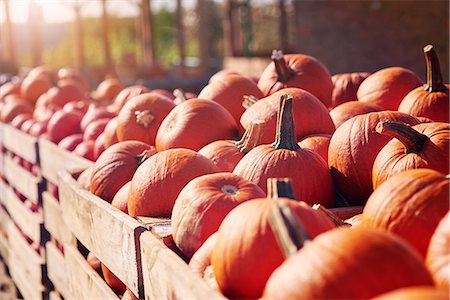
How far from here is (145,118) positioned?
3666 mm

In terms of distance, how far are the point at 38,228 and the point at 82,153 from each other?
0.69m

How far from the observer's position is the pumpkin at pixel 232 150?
282cm

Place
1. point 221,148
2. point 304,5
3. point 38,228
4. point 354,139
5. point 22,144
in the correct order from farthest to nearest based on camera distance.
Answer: point 304,5
point 22,144
point 38,228
point 221,148
point 354,139

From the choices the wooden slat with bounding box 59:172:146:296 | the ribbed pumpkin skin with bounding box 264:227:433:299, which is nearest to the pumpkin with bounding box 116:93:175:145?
the wooden slat with bounding box 59:172:146:296

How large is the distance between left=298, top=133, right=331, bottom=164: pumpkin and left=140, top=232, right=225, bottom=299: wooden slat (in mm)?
861

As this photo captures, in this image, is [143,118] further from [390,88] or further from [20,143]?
[20,143]

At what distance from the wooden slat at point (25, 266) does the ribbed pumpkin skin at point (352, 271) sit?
3.53 metres

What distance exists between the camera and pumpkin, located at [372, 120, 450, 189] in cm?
226

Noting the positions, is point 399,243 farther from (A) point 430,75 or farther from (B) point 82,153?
(B) point 82,153

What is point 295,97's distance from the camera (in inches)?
123

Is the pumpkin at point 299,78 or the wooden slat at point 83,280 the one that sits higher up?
the pumpkin at point 299,78

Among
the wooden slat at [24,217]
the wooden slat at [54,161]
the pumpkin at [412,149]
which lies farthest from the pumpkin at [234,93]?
the wooden slat at [24,217]

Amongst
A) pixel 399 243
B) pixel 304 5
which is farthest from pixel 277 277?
pixel 304 5

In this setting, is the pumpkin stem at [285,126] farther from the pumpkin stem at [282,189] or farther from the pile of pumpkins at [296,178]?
the pumpkin stem at [282,189]
